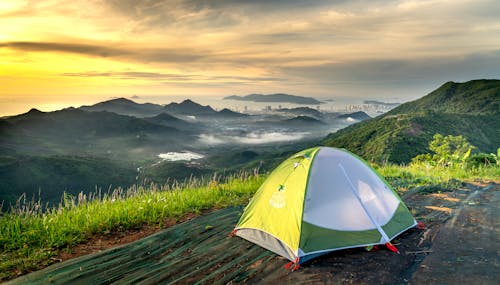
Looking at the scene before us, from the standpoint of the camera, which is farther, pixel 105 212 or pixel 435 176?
pixel 435 176

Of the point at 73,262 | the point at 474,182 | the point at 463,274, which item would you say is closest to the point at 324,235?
the point at 463,274

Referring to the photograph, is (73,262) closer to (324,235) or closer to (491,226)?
(324,235)

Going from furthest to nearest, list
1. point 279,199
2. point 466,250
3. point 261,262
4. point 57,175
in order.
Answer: point 57,175 → point 279,199 → point 466,250 → point 261,262

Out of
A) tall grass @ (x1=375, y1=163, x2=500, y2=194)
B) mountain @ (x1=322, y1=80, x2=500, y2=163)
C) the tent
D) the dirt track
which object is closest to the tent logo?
the tent

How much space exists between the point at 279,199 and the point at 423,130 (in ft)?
273

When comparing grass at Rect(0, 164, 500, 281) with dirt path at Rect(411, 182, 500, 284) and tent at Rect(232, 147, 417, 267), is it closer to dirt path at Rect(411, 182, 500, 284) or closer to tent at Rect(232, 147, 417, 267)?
tent at Rect(232, 147, 417, 267)

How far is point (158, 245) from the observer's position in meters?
6.12

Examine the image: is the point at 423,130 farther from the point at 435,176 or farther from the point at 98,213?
the point at 98,213

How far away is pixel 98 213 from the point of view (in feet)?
23.7

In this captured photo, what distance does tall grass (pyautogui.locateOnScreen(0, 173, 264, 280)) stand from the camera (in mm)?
5645

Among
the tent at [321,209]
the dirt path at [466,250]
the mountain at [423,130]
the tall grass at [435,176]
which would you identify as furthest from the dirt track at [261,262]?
the mountain at [423,130]

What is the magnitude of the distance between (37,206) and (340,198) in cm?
610

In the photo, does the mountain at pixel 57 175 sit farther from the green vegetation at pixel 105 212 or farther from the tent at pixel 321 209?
the tent at pixel 321 209

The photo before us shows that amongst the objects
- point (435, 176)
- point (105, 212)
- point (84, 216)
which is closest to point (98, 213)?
point (105, 212)
